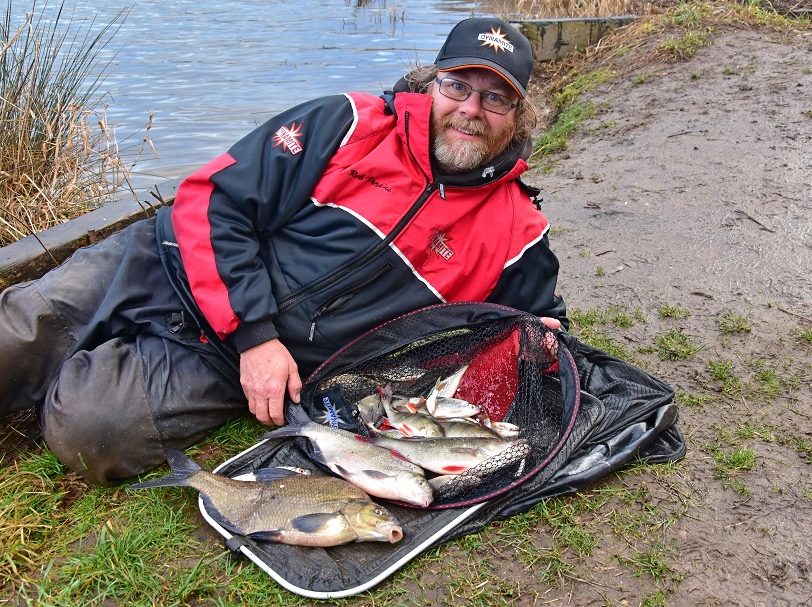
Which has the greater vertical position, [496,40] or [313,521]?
[496,40]

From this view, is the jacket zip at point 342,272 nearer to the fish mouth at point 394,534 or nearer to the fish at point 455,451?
the fish at point 455,451

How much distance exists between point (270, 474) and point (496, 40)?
2.27 m

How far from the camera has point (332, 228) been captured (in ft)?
11.6

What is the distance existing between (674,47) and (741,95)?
176 cm

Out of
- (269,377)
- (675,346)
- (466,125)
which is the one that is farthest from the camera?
(675,346)

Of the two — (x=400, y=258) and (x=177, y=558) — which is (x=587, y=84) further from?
(x=177, y=558)

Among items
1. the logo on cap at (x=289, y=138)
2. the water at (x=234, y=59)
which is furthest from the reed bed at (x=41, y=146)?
the logo on cap at (x=289, y=138)

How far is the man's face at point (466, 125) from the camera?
3.58 m

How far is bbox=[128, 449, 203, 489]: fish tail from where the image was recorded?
306 cm

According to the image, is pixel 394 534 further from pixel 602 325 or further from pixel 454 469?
pixel 602 325

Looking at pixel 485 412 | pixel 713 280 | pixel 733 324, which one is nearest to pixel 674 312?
pixel 733 324

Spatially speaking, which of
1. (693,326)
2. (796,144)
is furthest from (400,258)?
(796,144)

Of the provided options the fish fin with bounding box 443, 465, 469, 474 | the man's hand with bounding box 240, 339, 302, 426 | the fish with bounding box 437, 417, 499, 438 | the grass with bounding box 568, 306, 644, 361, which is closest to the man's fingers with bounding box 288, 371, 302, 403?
the man's hand with bounding box 240, 339, 302, 426

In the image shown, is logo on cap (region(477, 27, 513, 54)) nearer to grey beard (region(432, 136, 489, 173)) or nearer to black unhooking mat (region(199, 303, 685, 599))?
grey beard (region(432, 136, 489, 173))
